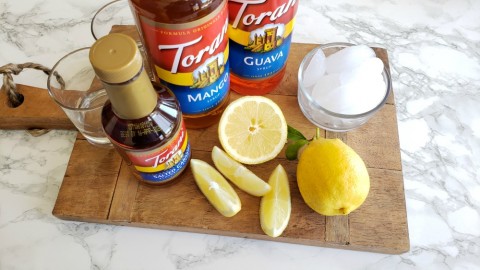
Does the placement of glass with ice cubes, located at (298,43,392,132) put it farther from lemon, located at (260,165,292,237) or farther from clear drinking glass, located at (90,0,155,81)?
clear drinking glass, located at (90,0,155,81)

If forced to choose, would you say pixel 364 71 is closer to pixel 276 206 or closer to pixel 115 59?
pixel 276 206

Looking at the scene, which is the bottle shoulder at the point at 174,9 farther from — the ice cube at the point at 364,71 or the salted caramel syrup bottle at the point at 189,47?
the ice cube at the point at 364,71

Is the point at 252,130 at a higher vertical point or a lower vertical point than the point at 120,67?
lower

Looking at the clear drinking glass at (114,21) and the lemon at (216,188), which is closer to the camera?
the lemon at (216,188)

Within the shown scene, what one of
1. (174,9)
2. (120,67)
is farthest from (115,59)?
(174,9)

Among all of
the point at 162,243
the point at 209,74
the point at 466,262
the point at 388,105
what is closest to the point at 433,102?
the point at 388,105

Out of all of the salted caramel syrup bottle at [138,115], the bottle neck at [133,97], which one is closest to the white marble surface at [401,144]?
the salted caramel syrup bottle at [138,115]

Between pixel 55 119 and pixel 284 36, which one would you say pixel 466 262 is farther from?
pixel 55 119
